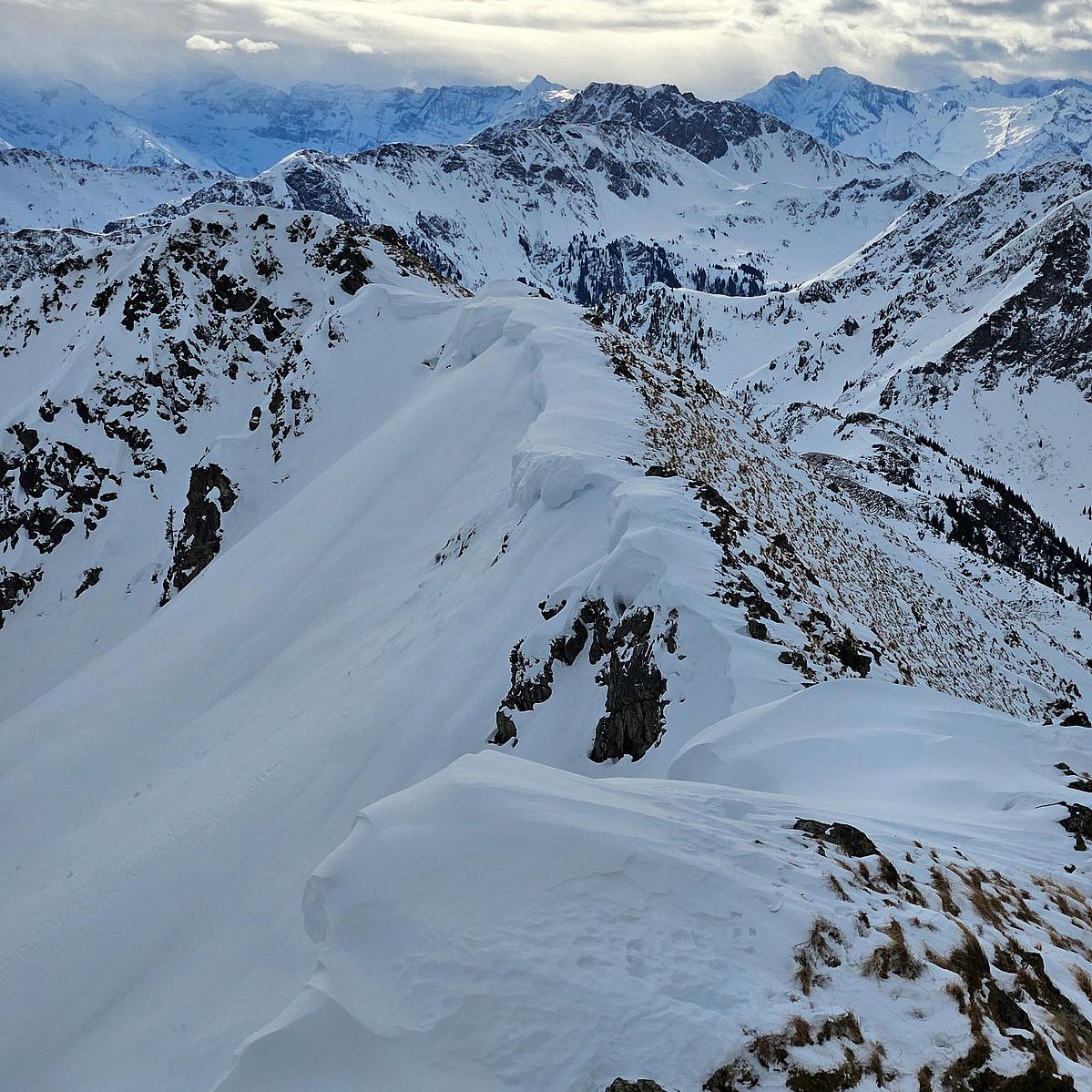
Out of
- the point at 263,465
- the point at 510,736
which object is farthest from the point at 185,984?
the point at 263,465

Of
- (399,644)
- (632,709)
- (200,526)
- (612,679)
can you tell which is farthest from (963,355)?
(632,709)

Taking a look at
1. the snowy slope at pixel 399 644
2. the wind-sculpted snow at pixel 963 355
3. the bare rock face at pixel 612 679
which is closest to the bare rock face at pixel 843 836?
the snowy slope at pixel 399 644

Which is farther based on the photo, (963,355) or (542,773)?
(963,355)

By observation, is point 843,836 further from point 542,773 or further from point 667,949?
point 542,773

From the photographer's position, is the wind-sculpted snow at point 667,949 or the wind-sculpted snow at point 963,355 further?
the wind-sculpted snow at point 963,355

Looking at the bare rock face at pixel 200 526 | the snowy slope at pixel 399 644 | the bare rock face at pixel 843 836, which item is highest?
the bare rock face at pixel 843 836

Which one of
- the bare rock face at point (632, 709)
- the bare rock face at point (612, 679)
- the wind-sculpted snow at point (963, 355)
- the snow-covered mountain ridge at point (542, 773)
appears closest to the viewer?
the snow-covered mountain ridge at point (542, 773)

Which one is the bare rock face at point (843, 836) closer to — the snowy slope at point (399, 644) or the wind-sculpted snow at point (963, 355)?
the snowy slope at point (399, 644)
